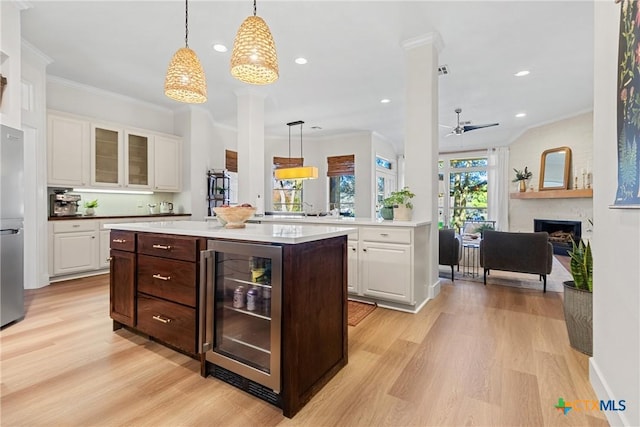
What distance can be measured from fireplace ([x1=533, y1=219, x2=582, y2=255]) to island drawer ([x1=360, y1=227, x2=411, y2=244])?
5.53 metres

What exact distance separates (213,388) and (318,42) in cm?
351

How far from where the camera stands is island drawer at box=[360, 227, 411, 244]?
297cm

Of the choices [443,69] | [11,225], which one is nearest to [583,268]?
[443,69]

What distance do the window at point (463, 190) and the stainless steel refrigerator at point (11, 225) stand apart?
29.0 feet

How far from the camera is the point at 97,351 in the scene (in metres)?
2.20

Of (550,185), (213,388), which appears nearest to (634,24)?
(213,388)

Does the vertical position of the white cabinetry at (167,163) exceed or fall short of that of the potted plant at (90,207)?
it exceeds it

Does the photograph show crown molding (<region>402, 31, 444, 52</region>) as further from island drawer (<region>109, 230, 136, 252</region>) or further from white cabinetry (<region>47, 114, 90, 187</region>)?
white cabinetry (<region>47, 114, 90, 187</region>)

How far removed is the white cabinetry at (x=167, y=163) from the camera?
5340 millimetres

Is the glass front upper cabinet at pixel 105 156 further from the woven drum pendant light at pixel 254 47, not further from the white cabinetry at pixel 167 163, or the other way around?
the woven drum pendant light at pixel 254 47

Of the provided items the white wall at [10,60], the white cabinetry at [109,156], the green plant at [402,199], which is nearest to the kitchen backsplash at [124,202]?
the white cabinetry at [109,156]

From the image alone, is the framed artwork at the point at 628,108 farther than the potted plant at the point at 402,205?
No

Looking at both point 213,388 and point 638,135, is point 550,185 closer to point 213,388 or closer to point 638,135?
point 638,135

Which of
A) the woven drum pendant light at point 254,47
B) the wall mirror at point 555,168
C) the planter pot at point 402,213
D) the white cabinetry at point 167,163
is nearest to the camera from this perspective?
the woven drum pendant light at point 254,47
